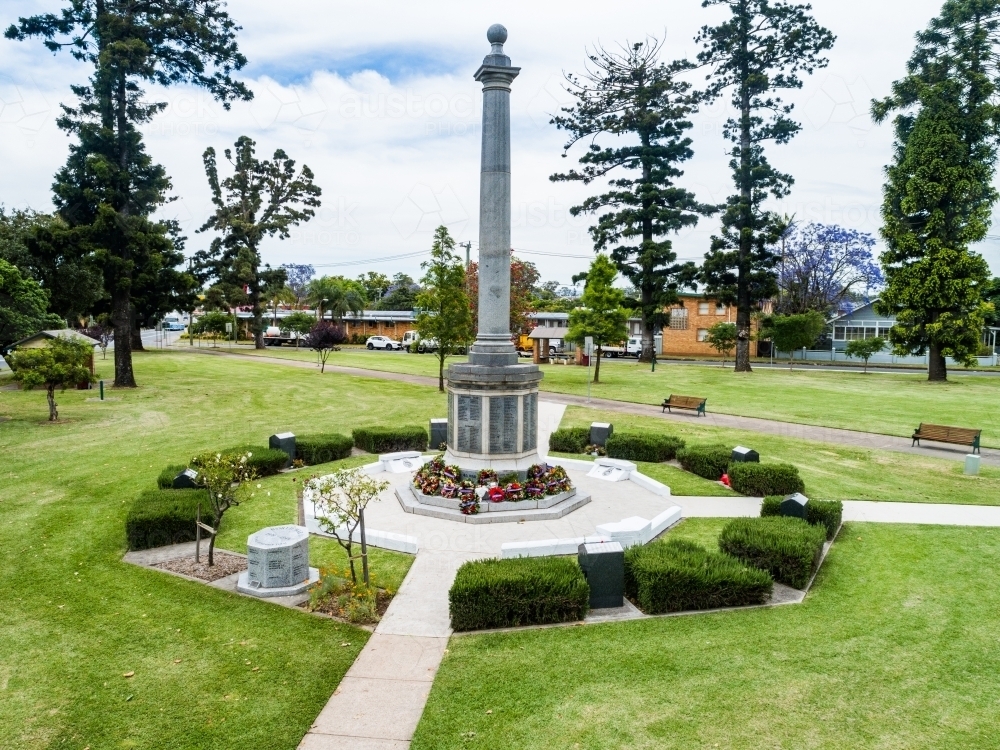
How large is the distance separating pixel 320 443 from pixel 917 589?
40.6 ft

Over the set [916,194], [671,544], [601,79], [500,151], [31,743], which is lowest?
[31,743]

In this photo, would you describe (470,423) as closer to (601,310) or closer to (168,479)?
(168,479)

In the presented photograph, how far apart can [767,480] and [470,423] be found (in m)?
6.25

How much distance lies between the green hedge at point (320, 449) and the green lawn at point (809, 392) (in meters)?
15.9

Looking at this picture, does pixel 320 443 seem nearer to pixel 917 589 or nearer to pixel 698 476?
pixel 698 476

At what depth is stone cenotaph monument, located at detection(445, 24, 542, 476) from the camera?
39.1ft

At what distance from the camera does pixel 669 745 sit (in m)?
5.48

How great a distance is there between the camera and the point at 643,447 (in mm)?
16422

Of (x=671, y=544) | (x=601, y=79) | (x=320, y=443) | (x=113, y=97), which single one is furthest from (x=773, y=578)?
(x=601, y=79)

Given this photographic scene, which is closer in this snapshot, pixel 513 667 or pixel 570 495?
pixel 513 667

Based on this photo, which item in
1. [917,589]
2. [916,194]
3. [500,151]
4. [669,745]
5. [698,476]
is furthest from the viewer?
[916,194]

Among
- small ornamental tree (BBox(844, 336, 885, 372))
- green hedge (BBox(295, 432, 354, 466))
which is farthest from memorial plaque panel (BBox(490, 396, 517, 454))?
small ornamental tree (BBox(844, 336, 885, 372))

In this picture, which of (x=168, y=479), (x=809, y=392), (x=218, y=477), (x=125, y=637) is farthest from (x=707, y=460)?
(x=809, y=392)

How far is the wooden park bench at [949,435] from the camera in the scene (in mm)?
17000
